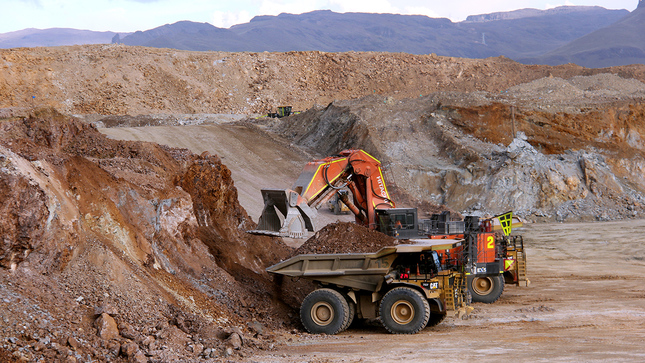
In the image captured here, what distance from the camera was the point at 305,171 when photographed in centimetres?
1237

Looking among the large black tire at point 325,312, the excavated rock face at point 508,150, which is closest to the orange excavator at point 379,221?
the large black tire at point 325,312

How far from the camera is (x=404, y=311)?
10148 mm

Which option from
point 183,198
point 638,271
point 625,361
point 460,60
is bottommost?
point 638,271

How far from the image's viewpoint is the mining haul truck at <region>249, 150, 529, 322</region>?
1149cm

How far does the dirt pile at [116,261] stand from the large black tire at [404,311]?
1995 mm

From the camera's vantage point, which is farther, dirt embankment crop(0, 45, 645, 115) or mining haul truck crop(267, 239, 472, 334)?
dirt embankment crop(0, 45, 645, 115)

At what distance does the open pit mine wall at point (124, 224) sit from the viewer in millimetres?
8086

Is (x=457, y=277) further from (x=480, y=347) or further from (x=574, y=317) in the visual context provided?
(x=574, y=317)

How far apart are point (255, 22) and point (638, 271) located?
12916cm

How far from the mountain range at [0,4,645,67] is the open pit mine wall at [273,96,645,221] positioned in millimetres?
70283

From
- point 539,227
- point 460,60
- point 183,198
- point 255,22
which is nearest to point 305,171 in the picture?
point 183,198

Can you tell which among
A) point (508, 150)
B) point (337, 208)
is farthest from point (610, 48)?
point (337, 208)

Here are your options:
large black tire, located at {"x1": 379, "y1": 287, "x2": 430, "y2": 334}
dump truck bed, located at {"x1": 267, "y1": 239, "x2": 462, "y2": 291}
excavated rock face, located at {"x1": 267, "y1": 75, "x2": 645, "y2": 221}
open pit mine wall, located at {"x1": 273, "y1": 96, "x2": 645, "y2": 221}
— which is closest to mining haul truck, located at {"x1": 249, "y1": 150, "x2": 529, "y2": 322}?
dump truck bed, located at {"x1": 267, "y1": 239, "x2": 462, "y2": 291}

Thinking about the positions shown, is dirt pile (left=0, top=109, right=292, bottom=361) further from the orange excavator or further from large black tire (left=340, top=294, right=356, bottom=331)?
the orange excavator
